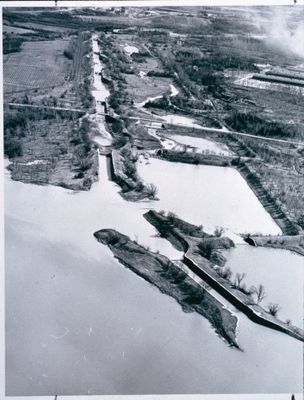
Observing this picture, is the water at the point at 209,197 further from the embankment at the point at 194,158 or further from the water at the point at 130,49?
the water at the point at 130,49

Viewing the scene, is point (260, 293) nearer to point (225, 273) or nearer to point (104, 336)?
point (225, 273)

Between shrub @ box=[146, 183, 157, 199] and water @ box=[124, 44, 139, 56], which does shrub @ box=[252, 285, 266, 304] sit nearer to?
shrub @ box=[146, 183, 157, 199]

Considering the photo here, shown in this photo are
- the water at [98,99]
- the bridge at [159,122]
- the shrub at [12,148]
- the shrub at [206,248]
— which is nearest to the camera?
the shrub at [206,248]

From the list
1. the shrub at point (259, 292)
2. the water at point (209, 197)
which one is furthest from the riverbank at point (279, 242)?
the shrub at point (259, 292)


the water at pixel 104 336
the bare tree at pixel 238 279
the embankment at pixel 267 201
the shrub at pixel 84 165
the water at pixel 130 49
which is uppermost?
the water at pixel 130 49

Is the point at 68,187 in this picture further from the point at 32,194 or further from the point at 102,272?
the point at 102,272

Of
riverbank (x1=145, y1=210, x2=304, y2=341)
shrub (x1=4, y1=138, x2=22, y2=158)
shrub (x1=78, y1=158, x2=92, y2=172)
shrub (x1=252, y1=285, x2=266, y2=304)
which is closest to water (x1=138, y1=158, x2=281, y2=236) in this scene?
riverbank (x1=145, y1=210, x2=304, y2=341)

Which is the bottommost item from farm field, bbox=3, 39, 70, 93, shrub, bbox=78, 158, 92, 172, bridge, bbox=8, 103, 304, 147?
shrub, bbox=78, 158, 92, 172
